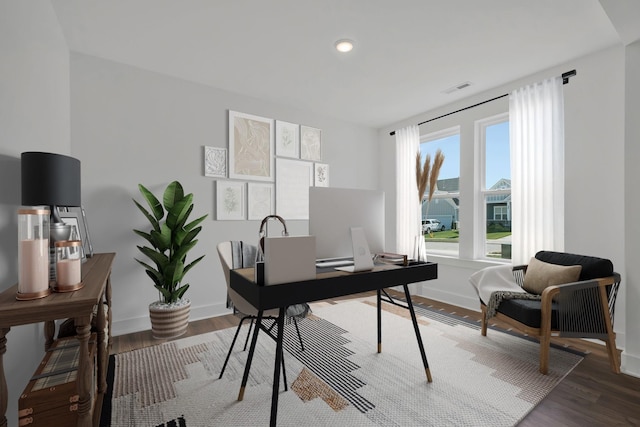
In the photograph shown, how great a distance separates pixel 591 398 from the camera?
1859mm

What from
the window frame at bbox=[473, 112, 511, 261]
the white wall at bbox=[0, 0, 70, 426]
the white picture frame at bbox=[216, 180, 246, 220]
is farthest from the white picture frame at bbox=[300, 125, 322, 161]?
the white wall at bbox=[0, 0, 70, 426]

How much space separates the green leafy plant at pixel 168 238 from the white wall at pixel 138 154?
0.28 meters

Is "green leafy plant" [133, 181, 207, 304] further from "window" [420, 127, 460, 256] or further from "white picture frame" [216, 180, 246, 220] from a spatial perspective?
"window" [420, 127, 460, 256]

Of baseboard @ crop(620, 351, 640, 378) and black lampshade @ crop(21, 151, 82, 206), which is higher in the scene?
black lampshade @ crop(21, 151, 82, 206)

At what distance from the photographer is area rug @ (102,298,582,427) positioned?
1693 mm

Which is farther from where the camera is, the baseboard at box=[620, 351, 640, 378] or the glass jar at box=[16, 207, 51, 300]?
the baseboard at box=[620, 351, 640, 378]

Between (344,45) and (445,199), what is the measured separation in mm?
2606

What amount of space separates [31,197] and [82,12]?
160 centimetres

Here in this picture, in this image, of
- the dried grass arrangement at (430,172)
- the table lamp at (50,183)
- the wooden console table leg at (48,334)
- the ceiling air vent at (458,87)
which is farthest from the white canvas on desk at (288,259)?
the ceiling air vent at (458,87)

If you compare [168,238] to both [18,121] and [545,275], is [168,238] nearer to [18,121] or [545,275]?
[18,121]

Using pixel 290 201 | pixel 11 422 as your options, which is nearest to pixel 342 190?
pixel 11 422

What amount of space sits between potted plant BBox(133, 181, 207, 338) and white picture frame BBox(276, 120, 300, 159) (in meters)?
1.47

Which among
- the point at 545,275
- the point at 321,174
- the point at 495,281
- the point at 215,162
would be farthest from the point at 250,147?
the point at 545,275

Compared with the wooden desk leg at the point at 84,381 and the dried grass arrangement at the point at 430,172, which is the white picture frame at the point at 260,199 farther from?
the wooden desk leg at the point at 84,381
